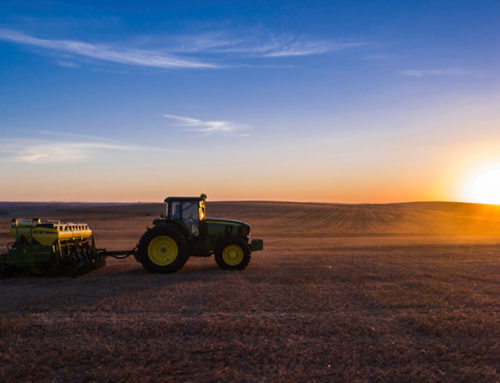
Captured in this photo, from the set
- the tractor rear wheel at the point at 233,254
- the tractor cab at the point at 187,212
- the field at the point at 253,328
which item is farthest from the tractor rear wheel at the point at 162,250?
the tractor rear wheel at the point at 233,254

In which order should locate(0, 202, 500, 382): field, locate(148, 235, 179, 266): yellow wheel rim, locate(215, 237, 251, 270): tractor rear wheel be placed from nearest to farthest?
locate(0, 202, 500, 382): field < locate(148, 235, 179, 266): yellow wheel rim < locate(215, 237, 251, 270): tractor rear wheel

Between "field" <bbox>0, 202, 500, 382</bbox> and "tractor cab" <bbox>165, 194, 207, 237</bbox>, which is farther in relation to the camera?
"tractor cab" <bbox>165, 194, 207, 237</bbox>

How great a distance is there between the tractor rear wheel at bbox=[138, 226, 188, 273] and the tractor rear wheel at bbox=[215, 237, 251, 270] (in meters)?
1.07

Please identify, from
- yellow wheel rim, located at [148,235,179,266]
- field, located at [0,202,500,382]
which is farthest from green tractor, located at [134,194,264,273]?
field, located at [0,202,500,382]

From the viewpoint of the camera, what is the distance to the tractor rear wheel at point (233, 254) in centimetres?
1266

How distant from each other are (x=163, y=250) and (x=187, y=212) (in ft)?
4.47

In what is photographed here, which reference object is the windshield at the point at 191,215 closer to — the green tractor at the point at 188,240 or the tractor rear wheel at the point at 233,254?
the green tractor at the point at 188,240

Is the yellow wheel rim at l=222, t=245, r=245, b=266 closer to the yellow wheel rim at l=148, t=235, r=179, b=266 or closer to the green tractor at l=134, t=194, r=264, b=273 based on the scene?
the green tractor at l=134, t=194, r=264, b=273

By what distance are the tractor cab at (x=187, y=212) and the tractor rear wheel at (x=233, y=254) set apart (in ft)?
3.03

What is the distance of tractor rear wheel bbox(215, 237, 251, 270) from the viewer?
12.7m

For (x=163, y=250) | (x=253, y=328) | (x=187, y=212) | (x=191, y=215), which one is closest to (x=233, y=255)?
(x=191, y=215)

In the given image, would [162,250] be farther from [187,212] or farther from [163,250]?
[187,212]

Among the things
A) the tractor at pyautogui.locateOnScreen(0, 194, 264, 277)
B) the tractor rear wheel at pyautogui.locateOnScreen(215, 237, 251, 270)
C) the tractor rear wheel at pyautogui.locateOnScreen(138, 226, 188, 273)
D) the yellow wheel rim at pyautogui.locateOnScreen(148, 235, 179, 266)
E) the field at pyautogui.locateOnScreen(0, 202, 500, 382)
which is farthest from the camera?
the tractor rear wheel at pyautogui.locateOnScreen(215, 237, 251, 270)

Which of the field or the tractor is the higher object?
the tractor
